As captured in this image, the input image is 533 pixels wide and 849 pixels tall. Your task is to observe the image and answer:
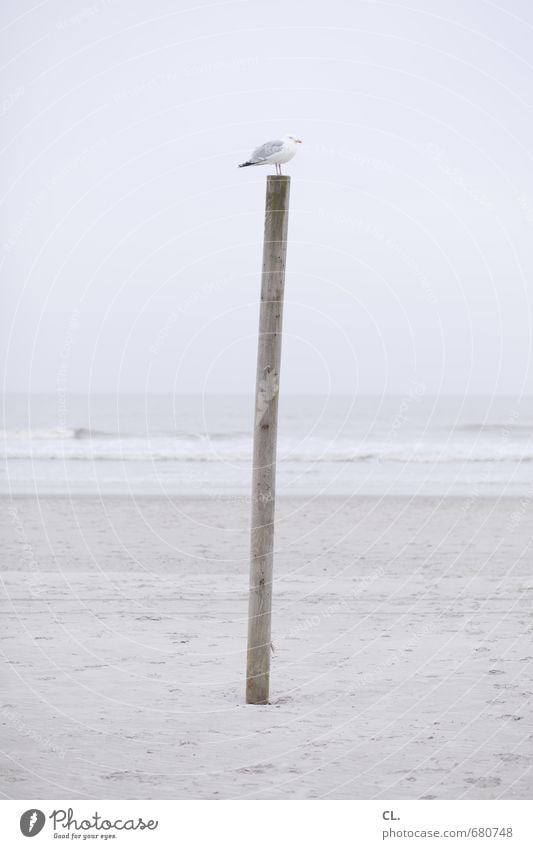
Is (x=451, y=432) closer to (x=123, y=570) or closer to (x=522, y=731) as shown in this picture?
(x=123, y=570)

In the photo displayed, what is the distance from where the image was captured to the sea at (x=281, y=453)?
21.5m

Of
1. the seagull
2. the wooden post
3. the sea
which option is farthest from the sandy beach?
the sea

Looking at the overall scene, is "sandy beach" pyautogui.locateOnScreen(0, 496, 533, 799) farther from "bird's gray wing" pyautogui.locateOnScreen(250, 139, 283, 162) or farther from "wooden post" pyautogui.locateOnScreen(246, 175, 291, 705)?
"bird's gray wing" pyautogui.locateOnScreen(250, 139, 283, 162)

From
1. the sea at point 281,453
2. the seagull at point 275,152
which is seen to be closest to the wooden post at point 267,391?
the seagull at point 275,152

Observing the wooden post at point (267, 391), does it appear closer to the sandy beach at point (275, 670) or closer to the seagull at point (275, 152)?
the seagull at point (275, 152)

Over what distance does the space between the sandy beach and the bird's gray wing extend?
346cm

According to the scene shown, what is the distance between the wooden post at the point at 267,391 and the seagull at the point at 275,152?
0.13 metres

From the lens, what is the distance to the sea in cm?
2152

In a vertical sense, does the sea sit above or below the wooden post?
above

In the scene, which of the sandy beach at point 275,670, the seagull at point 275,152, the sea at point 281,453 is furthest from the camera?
the sea at point 281,453

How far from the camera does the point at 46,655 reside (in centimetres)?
764

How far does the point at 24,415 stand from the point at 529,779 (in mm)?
49871

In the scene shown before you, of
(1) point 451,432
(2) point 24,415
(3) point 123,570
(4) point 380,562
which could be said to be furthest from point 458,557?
(2) point 24,415

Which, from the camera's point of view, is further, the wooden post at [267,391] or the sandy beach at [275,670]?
the wooden post at [267,391]
